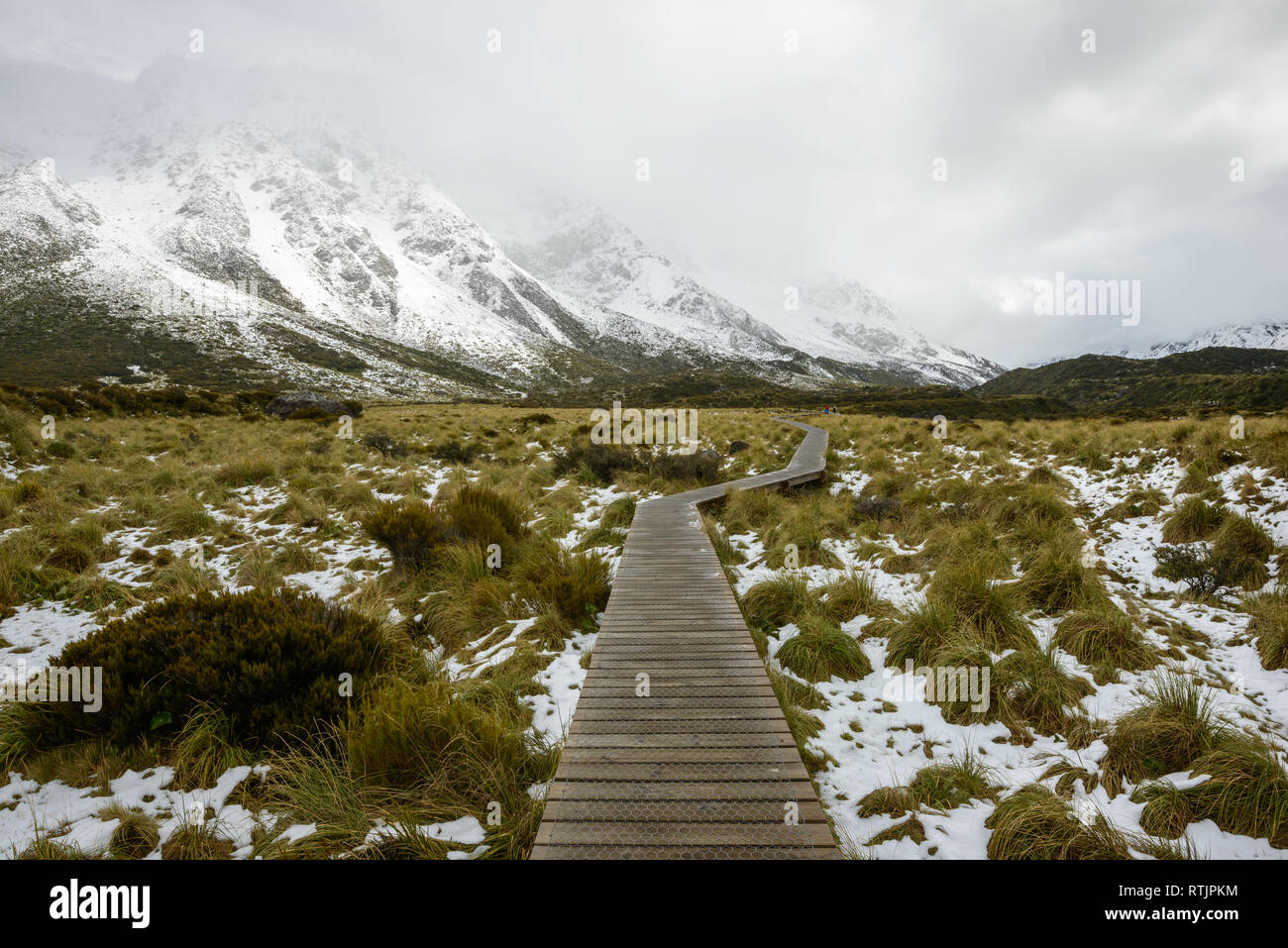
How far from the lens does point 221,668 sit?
12.6ft

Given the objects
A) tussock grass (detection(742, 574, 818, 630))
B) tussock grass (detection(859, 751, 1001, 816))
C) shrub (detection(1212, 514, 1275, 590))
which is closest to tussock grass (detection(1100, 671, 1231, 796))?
tussock grass (detection(859, 751, 1001, 816))

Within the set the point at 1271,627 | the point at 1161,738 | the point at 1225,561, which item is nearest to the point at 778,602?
the point at 1161,738

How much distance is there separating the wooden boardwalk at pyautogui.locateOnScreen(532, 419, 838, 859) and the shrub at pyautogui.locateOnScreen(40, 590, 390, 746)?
2094 mm

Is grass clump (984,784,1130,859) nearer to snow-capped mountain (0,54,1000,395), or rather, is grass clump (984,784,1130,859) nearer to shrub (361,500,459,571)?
shrub (361,500,459,571)

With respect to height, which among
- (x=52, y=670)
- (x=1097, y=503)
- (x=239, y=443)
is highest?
(x=239, y=443)

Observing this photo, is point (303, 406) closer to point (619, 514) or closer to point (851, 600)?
point (619, 514)

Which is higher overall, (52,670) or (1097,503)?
(1097,503)

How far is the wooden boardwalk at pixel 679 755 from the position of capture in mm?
2660

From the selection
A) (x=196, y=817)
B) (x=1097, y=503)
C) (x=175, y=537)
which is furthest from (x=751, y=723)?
(x=175, y=537)

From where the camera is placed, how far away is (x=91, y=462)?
42.2 ft

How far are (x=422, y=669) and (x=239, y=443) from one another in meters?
16.9

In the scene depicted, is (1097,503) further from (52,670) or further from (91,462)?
(91,462)

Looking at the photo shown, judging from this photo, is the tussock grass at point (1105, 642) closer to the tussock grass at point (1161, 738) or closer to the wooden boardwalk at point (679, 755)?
the tussock grass at point (1161, 738)

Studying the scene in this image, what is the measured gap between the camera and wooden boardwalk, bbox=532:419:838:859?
8.73ft
